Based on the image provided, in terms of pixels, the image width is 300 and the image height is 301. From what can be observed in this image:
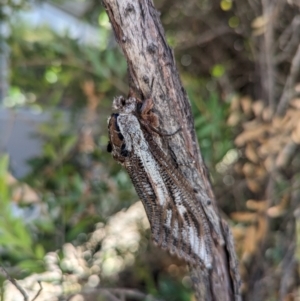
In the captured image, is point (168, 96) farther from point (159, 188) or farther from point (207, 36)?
point (207, 36)

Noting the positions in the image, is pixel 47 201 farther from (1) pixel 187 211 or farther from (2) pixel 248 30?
(2) pixel 248 30

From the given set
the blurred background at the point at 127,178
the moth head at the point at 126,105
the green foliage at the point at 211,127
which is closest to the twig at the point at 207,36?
the blurred background at the point at 127,178

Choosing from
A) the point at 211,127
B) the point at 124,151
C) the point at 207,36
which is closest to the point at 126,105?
the point at 124,151

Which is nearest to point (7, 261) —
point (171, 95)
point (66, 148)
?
point (66, 148)

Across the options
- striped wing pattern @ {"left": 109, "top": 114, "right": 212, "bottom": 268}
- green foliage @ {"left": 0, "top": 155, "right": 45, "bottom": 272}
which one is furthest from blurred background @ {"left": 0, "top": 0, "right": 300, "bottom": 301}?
striped wing pattern @ {"left": 109, "top": 114, "right": 212, "bottom": 268}

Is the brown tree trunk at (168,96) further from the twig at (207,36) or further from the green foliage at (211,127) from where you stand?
the twig at (207,36)

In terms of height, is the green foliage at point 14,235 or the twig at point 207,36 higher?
the twig at point 207,36

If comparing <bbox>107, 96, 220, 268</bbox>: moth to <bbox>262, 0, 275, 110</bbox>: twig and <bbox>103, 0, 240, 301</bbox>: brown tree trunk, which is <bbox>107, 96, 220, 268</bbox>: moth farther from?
<bbox>262, 0, 275, 110</bbox>: twig

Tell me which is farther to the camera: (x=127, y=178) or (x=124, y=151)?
(x=127, y=178)
